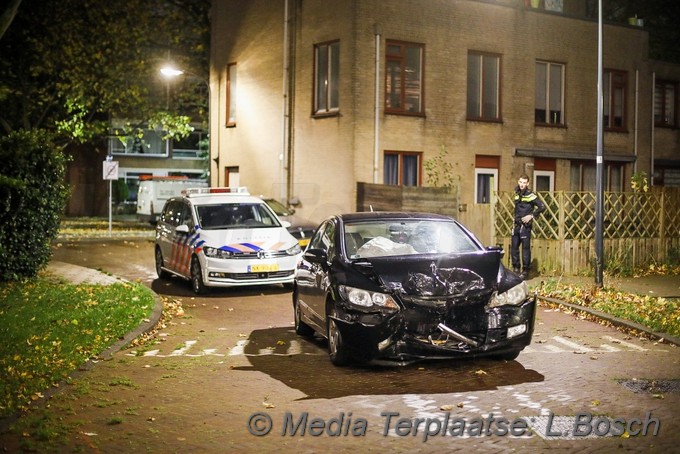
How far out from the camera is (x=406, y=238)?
432 inches

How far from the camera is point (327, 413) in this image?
7695mm

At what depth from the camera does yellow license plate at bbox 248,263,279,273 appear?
1634 cm

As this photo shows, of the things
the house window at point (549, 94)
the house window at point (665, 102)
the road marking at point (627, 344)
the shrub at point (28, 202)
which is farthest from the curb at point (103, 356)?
the house window at point (665, 102)

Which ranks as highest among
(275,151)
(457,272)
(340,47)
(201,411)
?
(340,47)

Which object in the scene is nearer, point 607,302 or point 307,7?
point 607,302

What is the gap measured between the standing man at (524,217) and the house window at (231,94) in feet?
48.2

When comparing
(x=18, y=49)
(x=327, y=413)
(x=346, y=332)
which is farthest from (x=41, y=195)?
(x=18, y=49)

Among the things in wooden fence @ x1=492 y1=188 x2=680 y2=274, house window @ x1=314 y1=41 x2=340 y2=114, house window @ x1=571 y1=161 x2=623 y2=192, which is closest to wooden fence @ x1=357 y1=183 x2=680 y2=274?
wooden fence @ x1=492 y1=188 x2=680 y2=274

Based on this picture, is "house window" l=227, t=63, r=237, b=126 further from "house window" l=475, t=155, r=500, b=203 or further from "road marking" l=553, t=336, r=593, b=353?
"road marking" l=553, t=336, r=593, b=353

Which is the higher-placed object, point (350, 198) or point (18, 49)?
point (18, 49)

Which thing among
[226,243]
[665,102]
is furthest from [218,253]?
[665,102]

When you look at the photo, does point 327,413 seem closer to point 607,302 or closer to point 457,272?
point 457,272

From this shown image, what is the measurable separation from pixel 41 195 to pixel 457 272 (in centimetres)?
1052

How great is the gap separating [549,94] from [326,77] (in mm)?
7440
